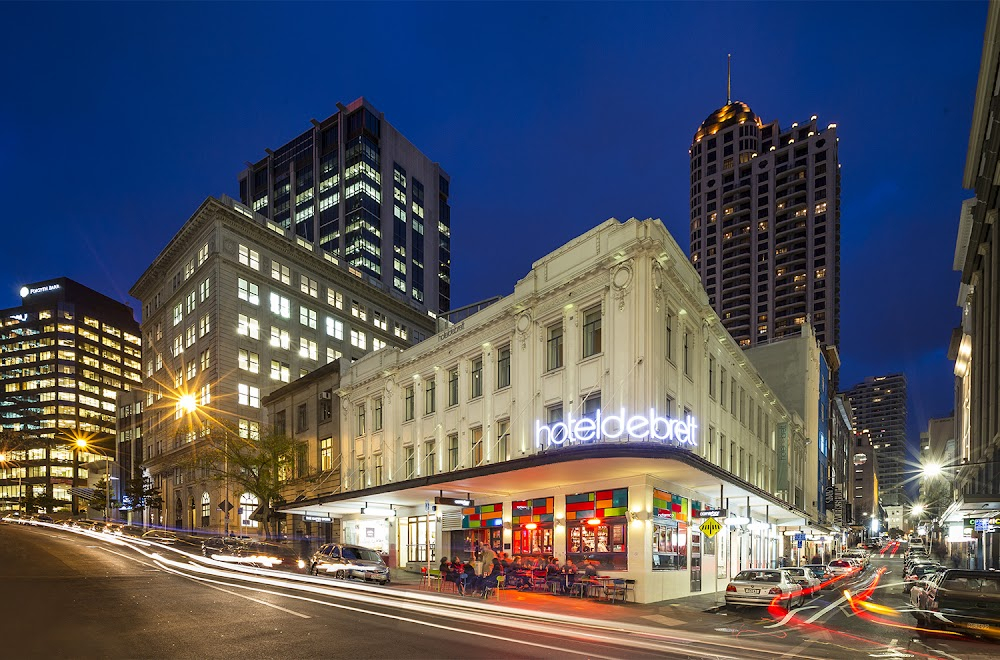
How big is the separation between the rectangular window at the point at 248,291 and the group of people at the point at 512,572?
46106 millimetres

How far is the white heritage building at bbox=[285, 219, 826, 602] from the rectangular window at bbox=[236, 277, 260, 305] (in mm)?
29652

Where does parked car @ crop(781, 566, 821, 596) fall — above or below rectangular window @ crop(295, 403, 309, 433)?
below

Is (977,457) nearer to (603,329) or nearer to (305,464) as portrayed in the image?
(603,329)

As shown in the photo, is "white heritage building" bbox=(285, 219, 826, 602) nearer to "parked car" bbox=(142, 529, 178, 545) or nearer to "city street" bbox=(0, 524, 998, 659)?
"city street" bbox=(0, 524, 998, 659)

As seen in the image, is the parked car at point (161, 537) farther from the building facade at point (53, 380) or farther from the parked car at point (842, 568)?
the building facade at point (53, 380)

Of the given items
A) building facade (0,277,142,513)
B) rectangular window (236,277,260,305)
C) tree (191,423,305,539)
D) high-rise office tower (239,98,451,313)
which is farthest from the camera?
building facade (0,277,142,513)

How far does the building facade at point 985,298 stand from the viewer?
28.8 metres

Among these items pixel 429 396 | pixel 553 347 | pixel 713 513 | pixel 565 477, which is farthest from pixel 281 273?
pixel 713 513

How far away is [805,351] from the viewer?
211ft

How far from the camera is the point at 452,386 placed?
35.3 metres

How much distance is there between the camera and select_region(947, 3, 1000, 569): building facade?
28781 mm

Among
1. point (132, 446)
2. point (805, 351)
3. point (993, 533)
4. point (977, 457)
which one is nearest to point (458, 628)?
point (993, 533)

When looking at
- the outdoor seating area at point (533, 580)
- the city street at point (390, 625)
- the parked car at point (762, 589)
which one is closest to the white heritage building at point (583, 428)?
the outdoor seating area at point (533, 580)

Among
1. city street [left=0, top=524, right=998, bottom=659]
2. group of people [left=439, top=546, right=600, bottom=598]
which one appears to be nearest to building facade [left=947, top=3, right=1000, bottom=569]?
city street [left=0, top=524, right=998, bottom=659]
